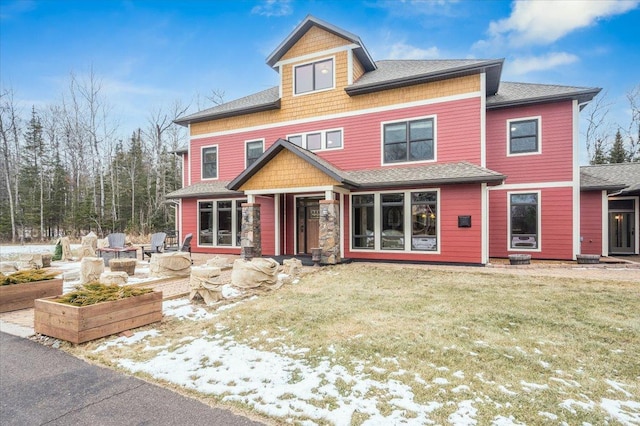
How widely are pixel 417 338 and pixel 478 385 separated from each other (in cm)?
119

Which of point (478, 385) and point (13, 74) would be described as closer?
point (478, 385)

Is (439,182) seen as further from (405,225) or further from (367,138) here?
(367,138)

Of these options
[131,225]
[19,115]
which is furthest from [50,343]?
[19,115]

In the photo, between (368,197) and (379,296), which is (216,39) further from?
(379,296)

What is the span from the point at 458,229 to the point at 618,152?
24443 mm

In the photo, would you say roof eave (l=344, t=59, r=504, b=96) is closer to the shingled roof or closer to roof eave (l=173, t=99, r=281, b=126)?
the shingled roof

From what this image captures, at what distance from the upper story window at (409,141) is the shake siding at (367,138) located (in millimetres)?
200

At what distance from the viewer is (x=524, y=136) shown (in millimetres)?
11203

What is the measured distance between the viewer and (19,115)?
983 inches

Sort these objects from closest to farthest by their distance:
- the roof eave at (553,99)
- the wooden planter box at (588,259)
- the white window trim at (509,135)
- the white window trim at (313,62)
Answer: the wooden planter box at (588,259)
the roof eave at (553,99)
the white window trim at (509,135)
the white window trim at (313,62)

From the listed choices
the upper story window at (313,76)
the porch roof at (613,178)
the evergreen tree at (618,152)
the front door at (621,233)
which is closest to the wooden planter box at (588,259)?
the porch roof at (613,178)

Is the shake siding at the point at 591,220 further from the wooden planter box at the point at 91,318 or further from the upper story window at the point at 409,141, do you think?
the wooden planter box at the point at 91,318

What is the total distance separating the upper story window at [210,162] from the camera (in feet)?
47.0

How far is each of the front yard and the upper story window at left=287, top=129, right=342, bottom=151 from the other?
23.6 feet
